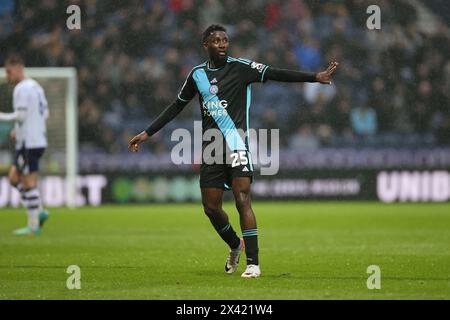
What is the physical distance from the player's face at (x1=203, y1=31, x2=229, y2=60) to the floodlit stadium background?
12.2m

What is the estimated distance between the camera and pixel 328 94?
22.2m

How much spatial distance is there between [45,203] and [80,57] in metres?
3.31

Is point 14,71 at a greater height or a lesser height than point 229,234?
greater

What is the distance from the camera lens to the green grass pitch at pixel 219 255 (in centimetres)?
802

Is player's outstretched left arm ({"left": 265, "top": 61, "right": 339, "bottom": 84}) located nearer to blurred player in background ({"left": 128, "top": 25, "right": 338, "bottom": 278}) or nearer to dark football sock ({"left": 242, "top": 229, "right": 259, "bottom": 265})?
blurred player in background ({"left": 128, "top": 25, "right": 338, "bottom": 278})

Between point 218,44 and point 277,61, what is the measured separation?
45.1 ft

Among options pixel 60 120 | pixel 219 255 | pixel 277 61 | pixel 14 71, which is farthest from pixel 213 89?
pixel 277 61

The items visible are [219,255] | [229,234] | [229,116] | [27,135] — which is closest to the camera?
[229,116]

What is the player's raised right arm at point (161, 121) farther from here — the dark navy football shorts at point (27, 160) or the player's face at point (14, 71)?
the dark navy football shorts at point (27, 160)

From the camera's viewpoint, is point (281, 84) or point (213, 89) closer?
point (213, 89)

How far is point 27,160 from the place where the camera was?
14516mm

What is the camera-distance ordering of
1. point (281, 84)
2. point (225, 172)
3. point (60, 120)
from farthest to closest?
point (281, 84), point (60, 120), point (225, 172)

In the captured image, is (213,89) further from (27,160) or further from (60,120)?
(60,120)
